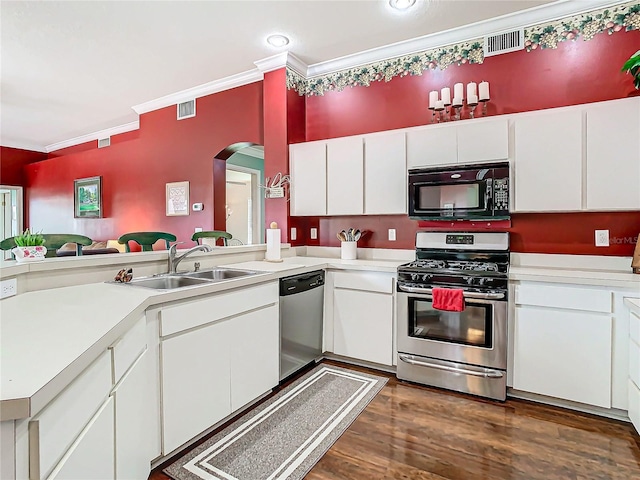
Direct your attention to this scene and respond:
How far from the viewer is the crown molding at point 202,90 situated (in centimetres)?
402

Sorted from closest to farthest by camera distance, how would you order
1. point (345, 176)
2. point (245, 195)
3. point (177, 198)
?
1. point (345, 176)
2. point (177, 198)
3. point (245, 195)

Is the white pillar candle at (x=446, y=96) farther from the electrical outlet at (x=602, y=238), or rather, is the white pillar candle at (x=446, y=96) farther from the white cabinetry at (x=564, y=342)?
the white cabinetry at (x=564, y=342)

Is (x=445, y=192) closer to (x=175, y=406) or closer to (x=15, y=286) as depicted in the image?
(x=175, y=406)

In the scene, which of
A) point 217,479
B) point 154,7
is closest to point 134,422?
point 217,479

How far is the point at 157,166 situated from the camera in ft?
16.7

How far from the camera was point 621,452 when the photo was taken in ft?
6.37

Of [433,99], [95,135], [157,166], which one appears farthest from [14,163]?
[433,99]

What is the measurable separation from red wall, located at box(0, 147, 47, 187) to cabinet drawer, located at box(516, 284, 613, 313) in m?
8.85

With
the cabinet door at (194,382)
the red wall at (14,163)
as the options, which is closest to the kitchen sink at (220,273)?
the cabinet door at (194,382)

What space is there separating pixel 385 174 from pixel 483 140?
828 mm

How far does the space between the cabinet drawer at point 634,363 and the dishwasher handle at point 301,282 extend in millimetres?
2101

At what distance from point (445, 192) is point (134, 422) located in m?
2.57

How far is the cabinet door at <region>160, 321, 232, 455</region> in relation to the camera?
1.81m

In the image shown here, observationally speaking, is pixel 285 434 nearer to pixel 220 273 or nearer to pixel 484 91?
pixel 220 273
